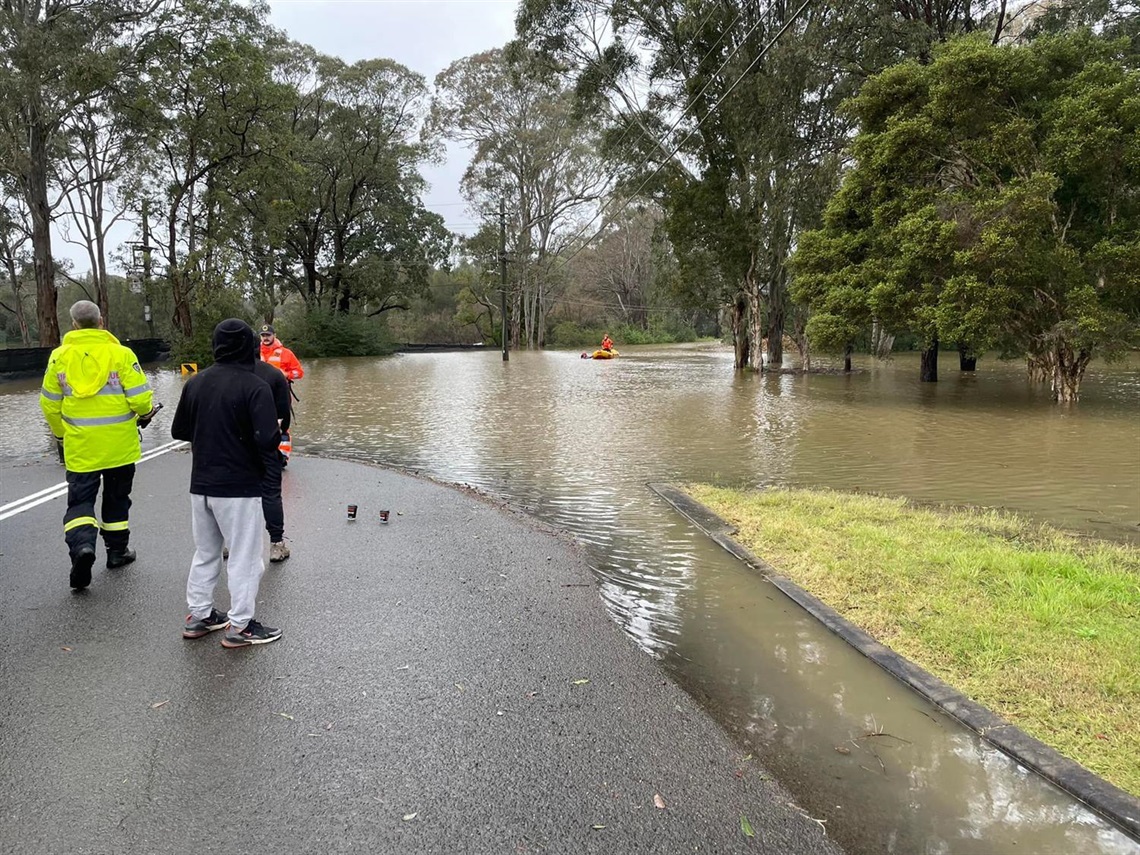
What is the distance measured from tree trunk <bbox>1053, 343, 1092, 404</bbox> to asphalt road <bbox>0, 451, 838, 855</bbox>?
1780 cm

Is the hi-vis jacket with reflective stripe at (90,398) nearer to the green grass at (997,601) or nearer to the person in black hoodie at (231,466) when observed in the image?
the person in black hoodie at (231,466)

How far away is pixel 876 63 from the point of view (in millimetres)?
23391

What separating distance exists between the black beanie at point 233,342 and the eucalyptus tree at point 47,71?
2697cm

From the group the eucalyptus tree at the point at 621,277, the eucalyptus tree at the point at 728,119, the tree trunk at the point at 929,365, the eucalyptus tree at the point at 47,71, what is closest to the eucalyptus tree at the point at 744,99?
the eucalyptus tree at the point at 728,119

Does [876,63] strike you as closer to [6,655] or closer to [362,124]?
[6,655]

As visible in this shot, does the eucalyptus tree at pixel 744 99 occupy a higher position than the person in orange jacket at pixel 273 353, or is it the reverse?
the eucalyptus tree at pixel 744 99

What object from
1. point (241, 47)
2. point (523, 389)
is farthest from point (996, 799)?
point (241, 47)

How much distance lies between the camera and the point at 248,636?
4285 mm

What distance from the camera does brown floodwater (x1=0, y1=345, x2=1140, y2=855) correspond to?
2980mm

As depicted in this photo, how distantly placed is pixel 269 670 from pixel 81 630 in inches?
56.4

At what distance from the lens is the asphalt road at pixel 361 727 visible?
2715mm

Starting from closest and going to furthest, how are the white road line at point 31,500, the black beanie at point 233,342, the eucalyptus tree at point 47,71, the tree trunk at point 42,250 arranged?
the black beanie at point 233,342
the white road line at point 31,500
the eucalyptus tree at point 47,71
the tree trunk at point 42,250

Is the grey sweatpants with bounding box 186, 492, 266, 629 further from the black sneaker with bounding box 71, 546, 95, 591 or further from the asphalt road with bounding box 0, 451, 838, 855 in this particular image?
the black sneaker with bounding box 71, 546, 95, 591

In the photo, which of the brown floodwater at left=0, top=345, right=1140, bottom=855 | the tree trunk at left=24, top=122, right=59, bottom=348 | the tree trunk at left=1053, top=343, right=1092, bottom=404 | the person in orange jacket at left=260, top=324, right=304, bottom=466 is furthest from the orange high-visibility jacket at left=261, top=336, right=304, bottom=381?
the tree trunk at left=24, top=122, right=59, bottom=348
